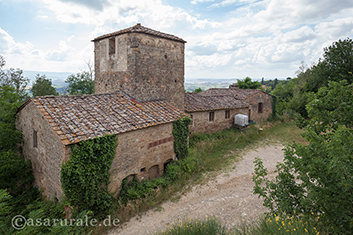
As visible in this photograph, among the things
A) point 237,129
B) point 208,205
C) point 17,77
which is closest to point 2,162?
point 208,205

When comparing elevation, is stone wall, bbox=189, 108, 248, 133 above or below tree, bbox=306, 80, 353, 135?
below

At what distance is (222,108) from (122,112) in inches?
415

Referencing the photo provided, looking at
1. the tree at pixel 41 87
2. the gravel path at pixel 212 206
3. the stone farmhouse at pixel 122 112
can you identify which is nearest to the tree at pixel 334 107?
the gravel path at pixel 212 206

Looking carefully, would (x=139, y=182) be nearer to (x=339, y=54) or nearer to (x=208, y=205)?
(x=208, y=205)

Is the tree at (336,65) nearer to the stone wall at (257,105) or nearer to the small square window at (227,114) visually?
the stone wall at (257,105)

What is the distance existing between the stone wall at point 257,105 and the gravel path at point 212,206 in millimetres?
11422

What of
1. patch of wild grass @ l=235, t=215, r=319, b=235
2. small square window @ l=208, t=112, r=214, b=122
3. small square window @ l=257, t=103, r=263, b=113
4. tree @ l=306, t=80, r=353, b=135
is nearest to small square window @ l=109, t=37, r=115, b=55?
small square window @ l=208, t=112, r=214, b=122

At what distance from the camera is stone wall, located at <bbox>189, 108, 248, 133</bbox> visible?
621 inches

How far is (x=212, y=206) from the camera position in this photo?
25.6 feet

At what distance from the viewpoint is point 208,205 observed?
7895mm

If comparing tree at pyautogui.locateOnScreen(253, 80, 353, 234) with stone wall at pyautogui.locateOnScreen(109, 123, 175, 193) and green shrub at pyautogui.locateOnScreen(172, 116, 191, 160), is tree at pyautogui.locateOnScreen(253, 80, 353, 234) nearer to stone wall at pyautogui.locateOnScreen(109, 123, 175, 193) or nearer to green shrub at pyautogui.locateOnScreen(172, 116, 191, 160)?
stone wall at pyautogui.locateOnScreen(109, 123, 175, 193)

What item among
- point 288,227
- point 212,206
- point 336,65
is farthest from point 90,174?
point 336,65

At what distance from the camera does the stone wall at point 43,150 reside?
7223 mm

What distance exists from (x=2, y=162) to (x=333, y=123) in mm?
12363
